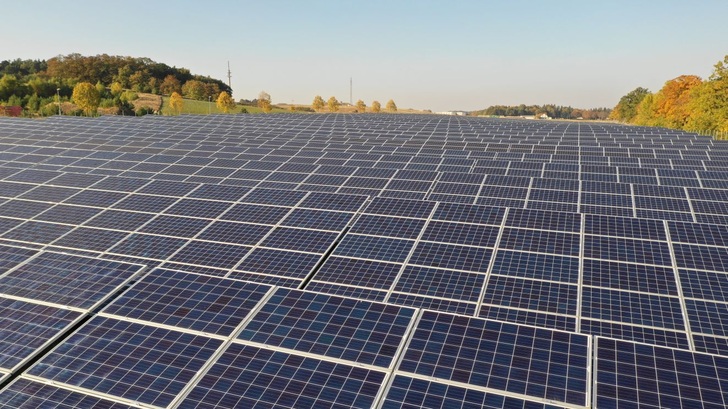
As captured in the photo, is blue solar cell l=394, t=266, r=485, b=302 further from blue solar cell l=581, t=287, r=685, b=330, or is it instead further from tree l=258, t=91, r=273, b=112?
tree l=258, t=91, r=273, b=112

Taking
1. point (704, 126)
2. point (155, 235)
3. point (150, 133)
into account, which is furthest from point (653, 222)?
point (704, 126)

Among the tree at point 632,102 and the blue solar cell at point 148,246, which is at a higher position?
the tree at point 632,102

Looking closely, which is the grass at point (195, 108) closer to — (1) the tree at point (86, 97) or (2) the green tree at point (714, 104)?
(1) the tree at point (86, 97)

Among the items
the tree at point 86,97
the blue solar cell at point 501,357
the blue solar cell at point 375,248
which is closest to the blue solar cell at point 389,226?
the blue solar cell at point 375,248

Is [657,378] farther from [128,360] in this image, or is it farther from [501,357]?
[128,360]

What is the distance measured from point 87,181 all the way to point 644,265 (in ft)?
98.4

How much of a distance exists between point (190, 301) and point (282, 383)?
4258 mm

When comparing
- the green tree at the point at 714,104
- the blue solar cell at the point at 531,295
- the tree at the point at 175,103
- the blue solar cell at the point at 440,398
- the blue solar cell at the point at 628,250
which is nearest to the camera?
the blue solar cell at the point at 440,398

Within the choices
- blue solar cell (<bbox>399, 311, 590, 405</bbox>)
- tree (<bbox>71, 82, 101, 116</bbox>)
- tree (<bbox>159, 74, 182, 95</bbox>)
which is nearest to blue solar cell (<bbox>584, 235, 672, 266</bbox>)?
blue solar cell (<bbox>399, 311, 590, 405</bbox>)

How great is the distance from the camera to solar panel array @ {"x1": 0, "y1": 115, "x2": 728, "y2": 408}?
30.6ft

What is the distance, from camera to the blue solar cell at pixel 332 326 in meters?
10.3

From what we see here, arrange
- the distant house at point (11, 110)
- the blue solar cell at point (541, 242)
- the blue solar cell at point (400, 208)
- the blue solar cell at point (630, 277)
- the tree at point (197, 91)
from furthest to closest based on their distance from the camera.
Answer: the tree at point (197, 91)
the distant house at point (11, 110)
the blue solar cell at point (400, 208)
the blue solar cell at point (541, 242)
the blue solar cell at point (630, 277)

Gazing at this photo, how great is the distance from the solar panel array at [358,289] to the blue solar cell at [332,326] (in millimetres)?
49

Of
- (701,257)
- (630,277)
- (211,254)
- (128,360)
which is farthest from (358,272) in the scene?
(701,257)
